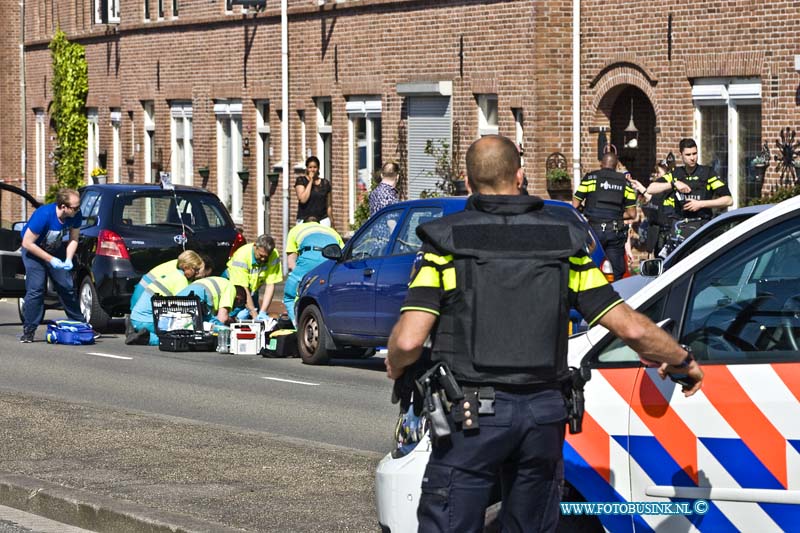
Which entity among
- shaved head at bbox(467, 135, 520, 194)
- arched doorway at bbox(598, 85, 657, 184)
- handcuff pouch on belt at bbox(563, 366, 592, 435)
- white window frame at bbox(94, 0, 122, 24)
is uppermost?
white window frame at bbox(94, 0, 122, 24)

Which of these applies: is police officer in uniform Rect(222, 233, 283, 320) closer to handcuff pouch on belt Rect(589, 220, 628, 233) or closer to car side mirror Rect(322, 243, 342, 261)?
car side mirror Rect(322, 243, 342, 261)

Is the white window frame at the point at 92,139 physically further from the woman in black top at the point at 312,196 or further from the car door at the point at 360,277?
the car door at the point at 360,277

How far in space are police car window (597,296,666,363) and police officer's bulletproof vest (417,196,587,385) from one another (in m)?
0.90

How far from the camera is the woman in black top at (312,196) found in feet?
69.9

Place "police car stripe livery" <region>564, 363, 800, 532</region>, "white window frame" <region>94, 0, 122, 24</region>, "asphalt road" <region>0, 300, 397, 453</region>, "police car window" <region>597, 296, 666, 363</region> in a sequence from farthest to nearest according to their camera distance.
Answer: "white window frame" <region>94, 0, 122, 24</region>
"asphalt road" <region>0, 300, 397, 453</region>
"police car window" <region>597, 296, 666, 363</region>
"police car stripe livery" <region>564, 363, 800, 532</region>

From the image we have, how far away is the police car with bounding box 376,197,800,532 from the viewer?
19.3ft

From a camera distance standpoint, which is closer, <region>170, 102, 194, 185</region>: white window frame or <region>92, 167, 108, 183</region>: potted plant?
<region>170, 102, 194, 185</region>: white window frame

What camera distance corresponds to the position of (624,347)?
6.21m

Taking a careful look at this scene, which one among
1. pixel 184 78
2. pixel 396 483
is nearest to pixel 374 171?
pixel 184 78

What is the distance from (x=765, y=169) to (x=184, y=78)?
17625mm

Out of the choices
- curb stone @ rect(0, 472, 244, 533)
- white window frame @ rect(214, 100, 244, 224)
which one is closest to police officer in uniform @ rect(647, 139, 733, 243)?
curb stone @ rect(0, 472, 244, 533)

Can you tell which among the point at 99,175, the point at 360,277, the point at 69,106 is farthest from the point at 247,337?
the point at 69,106

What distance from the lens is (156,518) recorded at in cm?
771

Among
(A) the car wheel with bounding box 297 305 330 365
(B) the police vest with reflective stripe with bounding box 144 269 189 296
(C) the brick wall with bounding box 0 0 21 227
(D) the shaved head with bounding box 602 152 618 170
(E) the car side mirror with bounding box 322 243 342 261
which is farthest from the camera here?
(C) the brick wall with bounding box 0 0 21 227
